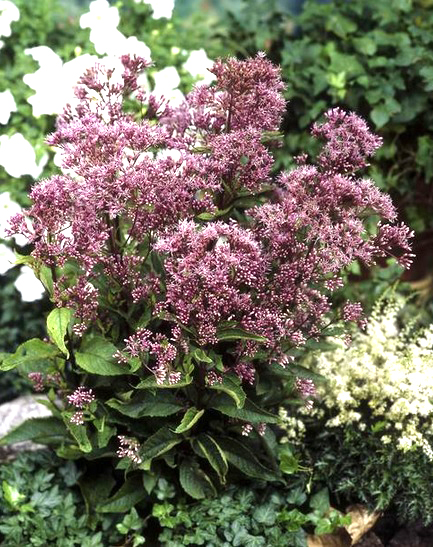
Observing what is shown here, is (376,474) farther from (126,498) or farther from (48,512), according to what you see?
(48,512)

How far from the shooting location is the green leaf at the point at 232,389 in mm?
2229

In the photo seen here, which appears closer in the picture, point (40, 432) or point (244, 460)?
point (244, 460)

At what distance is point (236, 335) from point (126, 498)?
738mm

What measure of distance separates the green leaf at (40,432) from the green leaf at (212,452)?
464mm

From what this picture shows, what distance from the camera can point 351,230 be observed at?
7.25 ft

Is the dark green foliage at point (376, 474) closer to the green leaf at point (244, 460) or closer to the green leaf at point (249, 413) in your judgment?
the green leaf at point (244, 460)

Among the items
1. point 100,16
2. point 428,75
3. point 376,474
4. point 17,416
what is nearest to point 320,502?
point 376,474

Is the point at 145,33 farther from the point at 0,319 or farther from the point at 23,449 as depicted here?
the point at 23,449

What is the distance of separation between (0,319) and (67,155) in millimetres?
1937

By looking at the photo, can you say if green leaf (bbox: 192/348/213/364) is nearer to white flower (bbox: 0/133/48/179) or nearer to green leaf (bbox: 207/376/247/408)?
green leaf (bbox: 207/376/247/408)

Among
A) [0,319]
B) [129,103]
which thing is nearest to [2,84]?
[129,103]

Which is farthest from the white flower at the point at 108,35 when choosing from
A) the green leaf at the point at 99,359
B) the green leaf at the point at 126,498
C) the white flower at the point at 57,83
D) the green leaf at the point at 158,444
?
the green leaf at the point at 126,498

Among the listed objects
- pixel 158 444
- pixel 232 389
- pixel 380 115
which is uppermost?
pixel 380 115

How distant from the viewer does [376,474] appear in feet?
8.85
